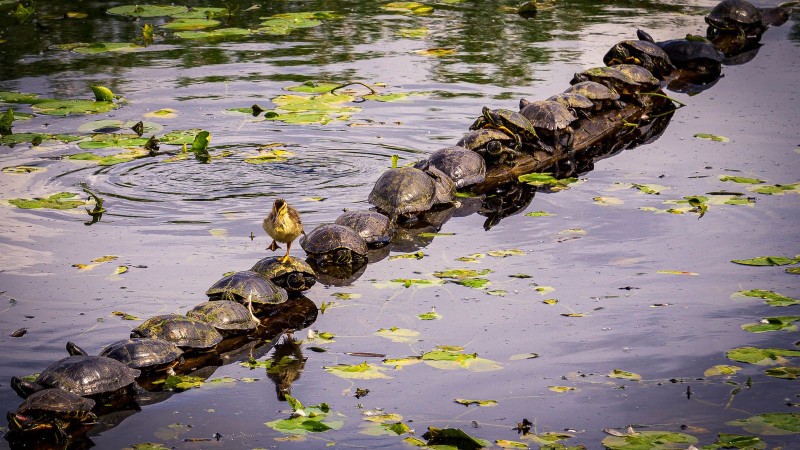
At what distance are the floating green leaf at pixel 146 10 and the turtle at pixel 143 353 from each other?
399 inches

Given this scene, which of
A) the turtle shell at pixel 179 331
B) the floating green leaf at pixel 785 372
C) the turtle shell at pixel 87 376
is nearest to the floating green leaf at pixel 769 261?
the floating green leaf at pixel 785 372

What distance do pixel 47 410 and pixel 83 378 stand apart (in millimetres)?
313

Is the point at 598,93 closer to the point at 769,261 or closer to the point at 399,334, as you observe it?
the point at 769,261

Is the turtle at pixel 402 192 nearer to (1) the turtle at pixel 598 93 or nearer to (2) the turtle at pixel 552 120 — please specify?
(2) the turtle at pixel 552 120

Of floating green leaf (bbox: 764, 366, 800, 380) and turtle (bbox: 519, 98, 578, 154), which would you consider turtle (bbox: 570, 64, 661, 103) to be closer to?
turtle (bbox: 519, 98, 578, 154)

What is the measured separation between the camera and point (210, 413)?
204 inches

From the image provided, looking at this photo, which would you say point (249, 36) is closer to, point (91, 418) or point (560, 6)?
point (560, 6)

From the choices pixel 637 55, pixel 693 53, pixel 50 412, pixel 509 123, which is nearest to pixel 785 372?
pixel 50 412

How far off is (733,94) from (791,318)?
616cm

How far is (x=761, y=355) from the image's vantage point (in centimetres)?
572

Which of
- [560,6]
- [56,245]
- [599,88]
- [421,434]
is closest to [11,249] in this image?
[56,245]

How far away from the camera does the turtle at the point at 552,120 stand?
982 centimetres

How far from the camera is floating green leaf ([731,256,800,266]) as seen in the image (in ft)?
23.2

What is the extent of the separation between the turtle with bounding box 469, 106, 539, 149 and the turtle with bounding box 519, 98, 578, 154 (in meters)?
A: 0.13
